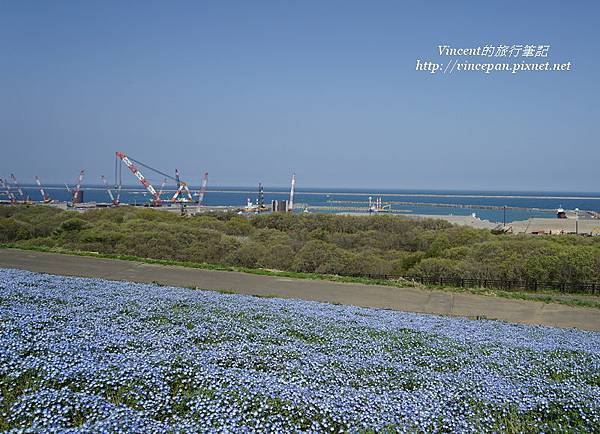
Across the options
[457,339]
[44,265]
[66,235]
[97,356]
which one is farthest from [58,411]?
[66,235]

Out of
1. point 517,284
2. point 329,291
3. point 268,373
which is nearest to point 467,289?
point 517,284

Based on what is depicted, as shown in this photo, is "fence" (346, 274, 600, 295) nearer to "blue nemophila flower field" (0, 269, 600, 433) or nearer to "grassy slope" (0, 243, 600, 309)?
"grassy slope" (0, 243, 600, 309)

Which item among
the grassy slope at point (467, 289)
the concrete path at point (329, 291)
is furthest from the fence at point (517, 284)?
the concrete path at point (329, 291)

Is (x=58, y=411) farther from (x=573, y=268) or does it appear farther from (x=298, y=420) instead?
(x=573, y=268)

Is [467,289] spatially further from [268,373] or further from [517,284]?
[268,373]

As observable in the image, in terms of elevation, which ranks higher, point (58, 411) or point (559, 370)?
point (58, 411)

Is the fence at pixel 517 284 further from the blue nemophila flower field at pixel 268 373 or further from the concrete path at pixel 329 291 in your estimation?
the blue nemophila flower field at pixel 268 373

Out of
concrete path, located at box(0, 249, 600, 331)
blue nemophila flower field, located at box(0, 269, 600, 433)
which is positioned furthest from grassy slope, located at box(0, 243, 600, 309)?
blue nemophila flower field, located at box(0, 269, 600, 433)
